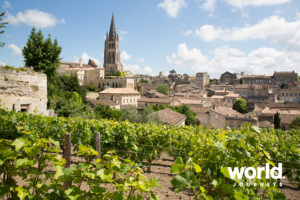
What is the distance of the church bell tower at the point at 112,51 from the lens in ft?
305

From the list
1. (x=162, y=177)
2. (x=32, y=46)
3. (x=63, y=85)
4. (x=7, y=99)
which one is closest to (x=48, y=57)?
(x=32, y=46)

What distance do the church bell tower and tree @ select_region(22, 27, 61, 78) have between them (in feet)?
221

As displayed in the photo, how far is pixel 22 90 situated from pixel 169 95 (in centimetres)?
6677

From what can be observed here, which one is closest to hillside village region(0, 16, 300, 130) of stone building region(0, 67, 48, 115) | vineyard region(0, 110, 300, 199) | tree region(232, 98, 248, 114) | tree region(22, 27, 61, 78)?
stone building region(0, 67, 48, 115)

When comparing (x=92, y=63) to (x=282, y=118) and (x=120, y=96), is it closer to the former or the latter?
(x=120, y=96)

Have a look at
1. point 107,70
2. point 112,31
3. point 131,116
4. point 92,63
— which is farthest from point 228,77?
point 131,116

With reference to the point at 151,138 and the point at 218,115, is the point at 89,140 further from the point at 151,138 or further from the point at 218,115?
the point at 218,115

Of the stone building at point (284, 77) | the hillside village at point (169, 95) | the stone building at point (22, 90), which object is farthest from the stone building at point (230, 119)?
the stone building at point (284, 77)

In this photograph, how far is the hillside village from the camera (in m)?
12.3

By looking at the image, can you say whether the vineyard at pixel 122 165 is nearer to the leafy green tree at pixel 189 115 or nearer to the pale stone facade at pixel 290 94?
the leafy green tree at pixel 189 115

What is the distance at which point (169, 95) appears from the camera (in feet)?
252

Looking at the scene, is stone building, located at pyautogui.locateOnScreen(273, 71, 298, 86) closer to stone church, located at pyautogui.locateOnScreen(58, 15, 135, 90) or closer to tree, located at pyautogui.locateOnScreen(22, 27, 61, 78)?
stone church, located at pyautogui.locateOnScreen(58, 15, 135, 90)

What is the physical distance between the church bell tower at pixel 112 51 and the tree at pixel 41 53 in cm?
6730

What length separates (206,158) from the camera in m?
3.45
